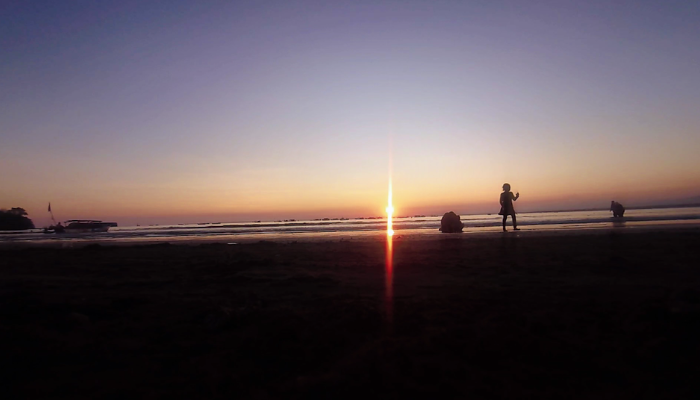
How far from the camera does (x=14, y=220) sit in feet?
229

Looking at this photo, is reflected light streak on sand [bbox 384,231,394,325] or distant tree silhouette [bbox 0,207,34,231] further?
distant tree silhouette [bbox 0,207,34,231]

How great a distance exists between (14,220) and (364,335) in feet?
285

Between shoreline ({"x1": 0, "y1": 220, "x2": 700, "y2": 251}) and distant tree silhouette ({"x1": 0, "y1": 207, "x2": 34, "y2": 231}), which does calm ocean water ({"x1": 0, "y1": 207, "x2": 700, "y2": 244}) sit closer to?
shoreline ({"x1": 0, "y1": 220, "x2": 700, "y2": 251})

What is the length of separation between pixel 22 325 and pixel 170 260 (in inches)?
270

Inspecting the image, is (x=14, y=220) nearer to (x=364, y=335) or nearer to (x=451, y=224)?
(x=451, y=224)

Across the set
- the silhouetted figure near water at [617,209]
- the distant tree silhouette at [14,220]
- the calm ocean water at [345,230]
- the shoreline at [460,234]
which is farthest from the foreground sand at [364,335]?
the distant tree silhouette at [14,220]

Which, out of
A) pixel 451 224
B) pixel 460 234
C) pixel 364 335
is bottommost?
pixel 364 335

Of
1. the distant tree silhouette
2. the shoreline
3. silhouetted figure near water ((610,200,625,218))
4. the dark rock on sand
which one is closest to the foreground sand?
the shoreline

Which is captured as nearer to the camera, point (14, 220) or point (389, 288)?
point (389, 288)

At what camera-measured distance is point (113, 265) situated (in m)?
10.6

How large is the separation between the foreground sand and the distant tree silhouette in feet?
258

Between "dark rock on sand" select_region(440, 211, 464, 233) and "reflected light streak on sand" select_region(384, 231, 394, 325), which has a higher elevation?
→ "dark rock on sand" select_region(440, 211, 464, 233)

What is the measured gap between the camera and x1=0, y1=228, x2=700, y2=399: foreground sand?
318 centimetres

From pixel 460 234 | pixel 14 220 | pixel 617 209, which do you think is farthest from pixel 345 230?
pixel 14 220
